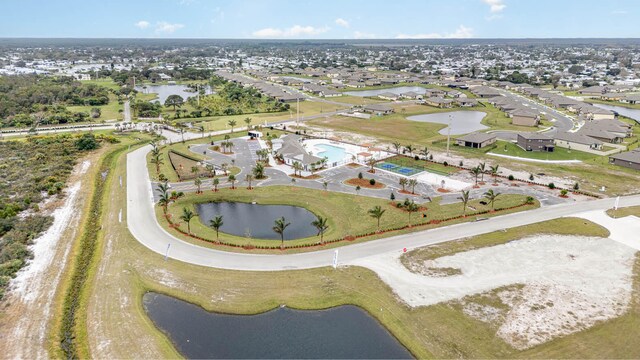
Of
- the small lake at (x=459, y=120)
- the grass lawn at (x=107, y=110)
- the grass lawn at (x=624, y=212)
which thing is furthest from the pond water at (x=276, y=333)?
the grass lawn at (x=107, y=110)

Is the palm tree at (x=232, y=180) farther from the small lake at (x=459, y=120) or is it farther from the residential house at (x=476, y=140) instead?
the small lake at (x=459, y=120)

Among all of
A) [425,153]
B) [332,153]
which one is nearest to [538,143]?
[425,153]

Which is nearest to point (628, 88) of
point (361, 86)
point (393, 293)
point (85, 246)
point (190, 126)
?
point (361, 86)

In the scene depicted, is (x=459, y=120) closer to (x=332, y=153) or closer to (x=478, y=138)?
(x=478, y=138)

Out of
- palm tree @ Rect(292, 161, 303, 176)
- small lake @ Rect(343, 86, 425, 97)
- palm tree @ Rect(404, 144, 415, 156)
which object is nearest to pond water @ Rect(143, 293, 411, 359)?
palm tree @ Rect(292, 161, 303, 176)

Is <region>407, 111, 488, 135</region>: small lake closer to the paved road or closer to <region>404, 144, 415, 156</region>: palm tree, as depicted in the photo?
<region>404, 144, 415, 156</region>: palm tree

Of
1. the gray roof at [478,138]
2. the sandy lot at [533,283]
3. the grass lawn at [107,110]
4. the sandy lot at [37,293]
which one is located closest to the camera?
the sandy lot at [37,293]
